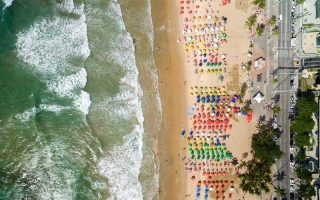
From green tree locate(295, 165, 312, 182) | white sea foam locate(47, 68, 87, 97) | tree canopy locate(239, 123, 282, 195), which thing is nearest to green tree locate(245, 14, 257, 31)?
tree canopy locate(239, 123, 282, 195)

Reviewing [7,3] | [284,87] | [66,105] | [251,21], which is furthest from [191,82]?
[7,3]

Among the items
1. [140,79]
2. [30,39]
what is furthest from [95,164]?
[30,39]

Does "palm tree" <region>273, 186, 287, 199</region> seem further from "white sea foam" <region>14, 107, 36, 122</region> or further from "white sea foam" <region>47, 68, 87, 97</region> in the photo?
"white sea foam" <region>14, 107, 36, 122</region>

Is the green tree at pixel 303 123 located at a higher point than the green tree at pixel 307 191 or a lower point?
higher

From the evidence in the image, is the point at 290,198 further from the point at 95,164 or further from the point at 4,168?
the point at 4,168

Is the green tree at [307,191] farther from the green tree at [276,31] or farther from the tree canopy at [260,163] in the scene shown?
the green tree at [276,31]

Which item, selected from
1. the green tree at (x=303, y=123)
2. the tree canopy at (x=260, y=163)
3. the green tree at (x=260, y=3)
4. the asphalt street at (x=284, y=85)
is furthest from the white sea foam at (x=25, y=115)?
the green tree at (x=303, y=123)
